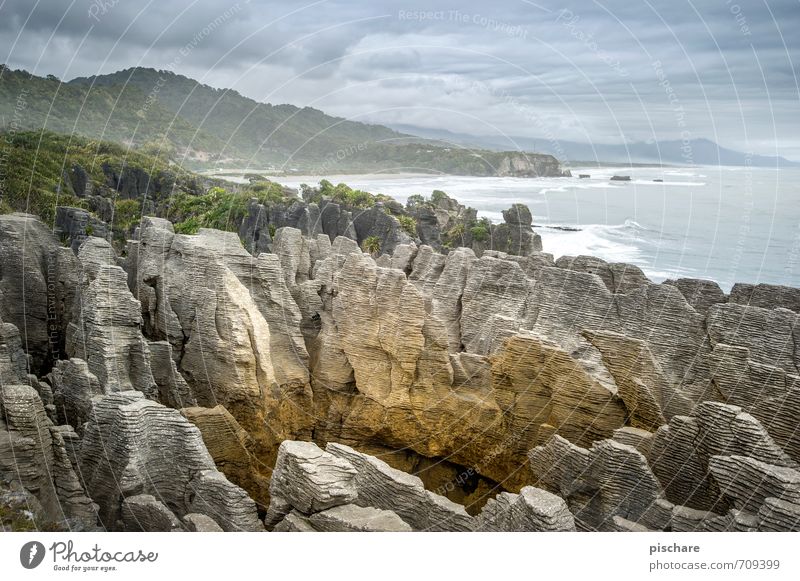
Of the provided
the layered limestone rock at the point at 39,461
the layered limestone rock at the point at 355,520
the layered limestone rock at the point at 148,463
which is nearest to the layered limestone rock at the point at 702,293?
the layered limestone rock at the point at 355,520

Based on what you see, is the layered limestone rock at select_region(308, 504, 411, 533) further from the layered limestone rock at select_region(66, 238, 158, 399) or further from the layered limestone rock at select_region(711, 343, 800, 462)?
the layered limestone rock at select_region(711, 343, 800, 462)

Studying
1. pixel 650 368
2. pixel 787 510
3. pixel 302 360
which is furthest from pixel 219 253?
pixel 787 510

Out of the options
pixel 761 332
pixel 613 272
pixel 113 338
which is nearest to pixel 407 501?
pixel 113 338

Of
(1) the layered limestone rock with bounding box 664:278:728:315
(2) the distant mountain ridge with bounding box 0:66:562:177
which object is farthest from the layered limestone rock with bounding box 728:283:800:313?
(2) the distant mountain ridge with bounding box 0:66:562:177

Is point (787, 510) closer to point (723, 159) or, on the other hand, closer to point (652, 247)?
point (723, 159)

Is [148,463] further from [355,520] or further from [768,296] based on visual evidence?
[768,296]

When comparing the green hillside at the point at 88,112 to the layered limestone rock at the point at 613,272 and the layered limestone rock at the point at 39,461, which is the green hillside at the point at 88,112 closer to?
the layered limestone rock at the point at 39,461
